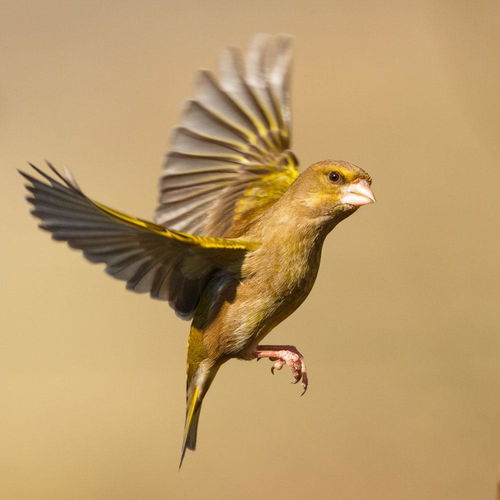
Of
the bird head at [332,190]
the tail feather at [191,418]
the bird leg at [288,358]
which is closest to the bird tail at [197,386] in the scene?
the tail feather at [191,418]

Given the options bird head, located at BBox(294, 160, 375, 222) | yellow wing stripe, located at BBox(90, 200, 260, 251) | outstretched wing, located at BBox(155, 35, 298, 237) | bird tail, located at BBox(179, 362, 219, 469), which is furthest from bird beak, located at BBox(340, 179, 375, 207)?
bird tail, located at BBox(179, 362, 219, 469)

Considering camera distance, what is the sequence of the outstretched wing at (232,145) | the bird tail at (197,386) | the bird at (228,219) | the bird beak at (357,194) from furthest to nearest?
the outstretched wing at (232,145) → the bird tail at (197,386) → the bird beak at (357,194) → the bird at (228,219)

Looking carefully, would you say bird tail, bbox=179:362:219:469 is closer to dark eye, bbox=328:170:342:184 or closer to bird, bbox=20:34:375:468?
bird, bbox=20:34:375:468

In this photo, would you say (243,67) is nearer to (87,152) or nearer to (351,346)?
(351,346)

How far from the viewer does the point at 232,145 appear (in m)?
2.70

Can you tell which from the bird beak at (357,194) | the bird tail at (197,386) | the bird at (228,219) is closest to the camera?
the bird at (228,219)

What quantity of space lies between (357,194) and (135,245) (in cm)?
47

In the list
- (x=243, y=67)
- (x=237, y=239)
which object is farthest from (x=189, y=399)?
(x=243, y=67)

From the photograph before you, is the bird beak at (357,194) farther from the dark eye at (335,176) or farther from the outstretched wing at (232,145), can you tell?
the outstretched wing at (232,145)

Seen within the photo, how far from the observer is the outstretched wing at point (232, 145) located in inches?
102

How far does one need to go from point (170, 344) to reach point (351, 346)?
1.00 meters

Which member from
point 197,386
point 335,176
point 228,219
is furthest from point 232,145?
point 197,386

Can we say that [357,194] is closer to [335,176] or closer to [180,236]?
[335,176]

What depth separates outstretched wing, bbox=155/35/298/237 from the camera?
2.60m
